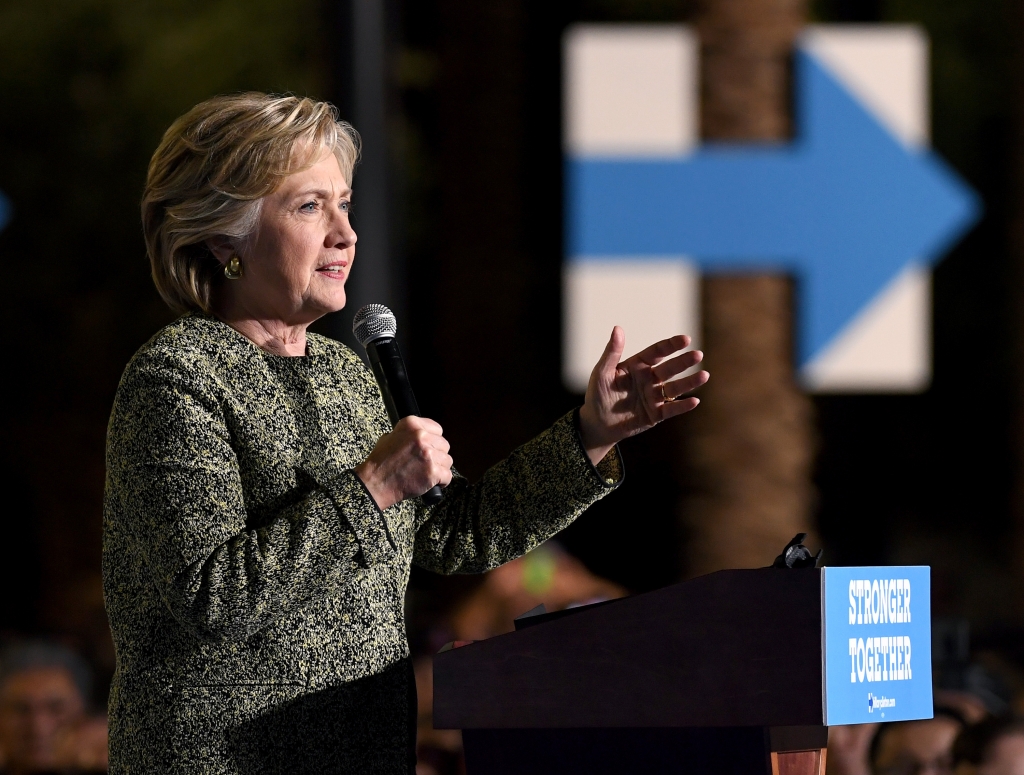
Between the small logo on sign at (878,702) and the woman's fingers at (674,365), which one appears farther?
the woman's fingers at (674,365)

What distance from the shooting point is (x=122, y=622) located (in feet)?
7.07

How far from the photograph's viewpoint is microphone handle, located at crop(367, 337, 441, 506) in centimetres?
217

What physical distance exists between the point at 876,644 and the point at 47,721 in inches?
147

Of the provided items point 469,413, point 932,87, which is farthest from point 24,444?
point 932,87

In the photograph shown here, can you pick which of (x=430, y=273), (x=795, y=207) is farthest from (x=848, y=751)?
(x=430, y=273)

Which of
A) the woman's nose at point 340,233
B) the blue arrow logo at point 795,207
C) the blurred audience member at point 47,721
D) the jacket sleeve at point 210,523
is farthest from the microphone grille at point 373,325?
the blue arrow logo at point 795,207

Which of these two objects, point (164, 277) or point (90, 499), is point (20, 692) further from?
point (164, 277)

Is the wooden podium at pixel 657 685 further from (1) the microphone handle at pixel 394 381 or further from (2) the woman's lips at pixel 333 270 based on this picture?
(2) the woman's lips at pixel 333 270

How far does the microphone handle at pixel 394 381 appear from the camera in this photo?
2168 mm

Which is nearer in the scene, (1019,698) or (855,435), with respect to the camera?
(1019,698)

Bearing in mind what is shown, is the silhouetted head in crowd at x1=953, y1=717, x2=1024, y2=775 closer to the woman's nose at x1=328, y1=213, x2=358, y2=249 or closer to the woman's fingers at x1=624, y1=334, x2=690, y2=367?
the woman's fingers at x1=624, y1=334, x2=690, y2=367

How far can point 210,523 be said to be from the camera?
6.56ft

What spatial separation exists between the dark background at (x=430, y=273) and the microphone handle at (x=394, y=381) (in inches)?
163

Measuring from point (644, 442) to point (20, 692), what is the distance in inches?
95.3
